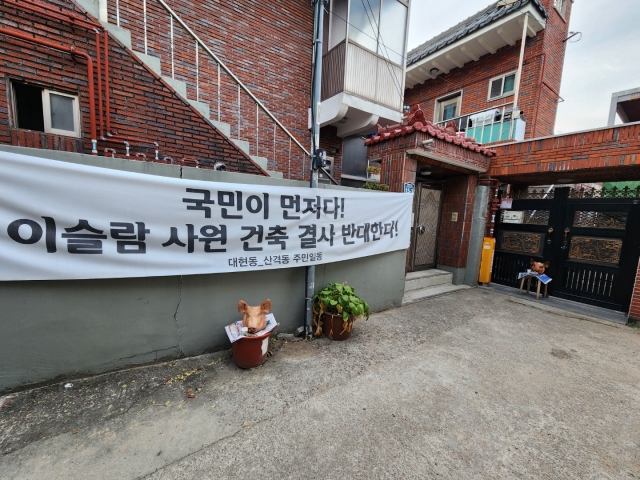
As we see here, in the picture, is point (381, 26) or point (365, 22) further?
point (381, 26)

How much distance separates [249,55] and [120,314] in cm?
603

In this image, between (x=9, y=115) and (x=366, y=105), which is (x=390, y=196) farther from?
(x=9, y=115)

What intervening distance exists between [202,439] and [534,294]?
6.78 meters

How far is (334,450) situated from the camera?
1786 millimetres

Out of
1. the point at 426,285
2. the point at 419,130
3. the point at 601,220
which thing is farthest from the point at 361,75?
the point at 601,220

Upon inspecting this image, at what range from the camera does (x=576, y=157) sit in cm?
466

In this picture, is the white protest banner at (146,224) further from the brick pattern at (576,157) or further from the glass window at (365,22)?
the glass window at (365,22)

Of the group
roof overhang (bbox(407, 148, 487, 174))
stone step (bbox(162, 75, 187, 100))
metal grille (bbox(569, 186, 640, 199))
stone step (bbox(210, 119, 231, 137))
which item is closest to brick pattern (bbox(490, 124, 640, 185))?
metal grille (bbox(569, 186, 640, 199))

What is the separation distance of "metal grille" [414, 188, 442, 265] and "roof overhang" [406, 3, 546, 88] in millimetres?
5253

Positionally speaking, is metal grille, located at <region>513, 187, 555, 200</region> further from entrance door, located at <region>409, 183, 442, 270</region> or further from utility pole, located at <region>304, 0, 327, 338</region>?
utility pole, located at <region>304, 0, 327, 338</region>

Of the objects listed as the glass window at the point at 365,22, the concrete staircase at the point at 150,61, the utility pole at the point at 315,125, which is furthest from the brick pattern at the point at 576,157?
the concrete staircase at the point at 150,61

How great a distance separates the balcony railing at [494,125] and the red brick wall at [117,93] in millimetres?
6469

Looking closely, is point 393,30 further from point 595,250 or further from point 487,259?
point 595,250

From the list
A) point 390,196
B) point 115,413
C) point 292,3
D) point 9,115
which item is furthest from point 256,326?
point 292,3
